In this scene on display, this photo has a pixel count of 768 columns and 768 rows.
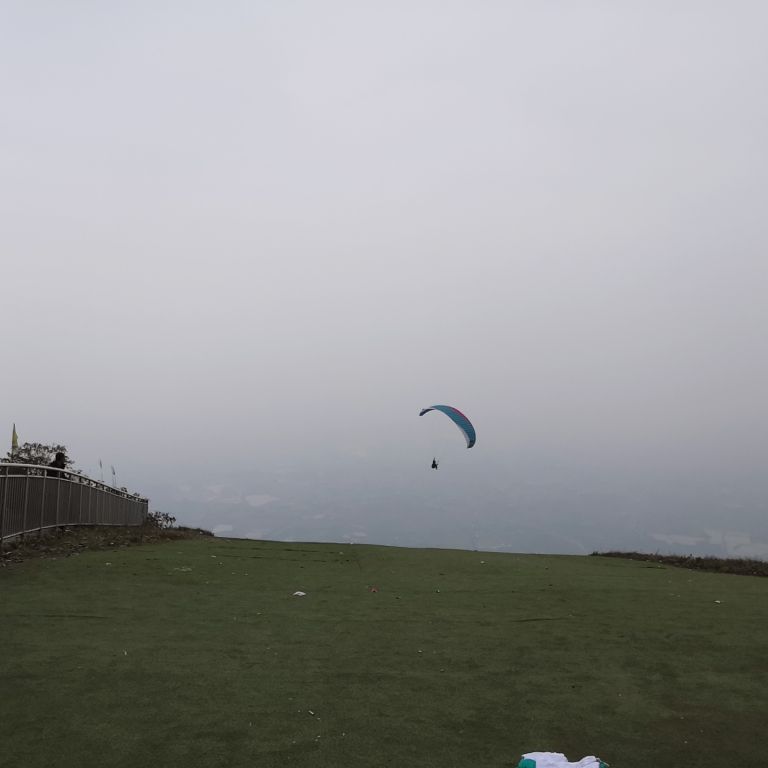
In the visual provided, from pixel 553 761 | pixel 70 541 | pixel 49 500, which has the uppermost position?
pixel 49 500

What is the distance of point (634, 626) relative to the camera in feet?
23.9

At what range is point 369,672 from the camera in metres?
5.52

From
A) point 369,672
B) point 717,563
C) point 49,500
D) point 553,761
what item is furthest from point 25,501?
point 717,563

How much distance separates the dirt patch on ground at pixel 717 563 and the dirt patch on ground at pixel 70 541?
39.8 ft

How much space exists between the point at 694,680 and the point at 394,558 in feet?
28.3

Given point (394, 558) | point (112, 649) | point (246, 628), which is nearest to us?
point (112, 649)

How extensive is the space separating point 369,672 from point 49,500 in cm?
1035

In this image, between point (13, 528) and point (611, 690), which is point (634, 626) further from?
point (13, 528)

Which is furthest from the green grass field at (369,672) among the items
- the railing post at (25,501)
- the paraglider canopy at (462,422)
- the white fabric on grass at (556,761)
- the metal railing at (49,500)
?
the paraglider canopy at (462,422)

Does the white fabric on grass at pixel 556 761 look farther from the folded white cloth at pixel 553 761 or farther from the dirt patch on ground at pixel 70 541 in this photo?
the dirt patch on ground at pixel 70 541

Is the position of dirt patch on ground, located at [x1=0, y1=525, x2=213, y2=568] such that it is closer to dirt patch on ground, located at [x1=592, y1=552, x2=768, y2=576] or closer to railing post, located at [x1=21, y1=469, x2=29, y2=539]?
railing post, located at [x1=21, y1=469, x2=29, y2=539]

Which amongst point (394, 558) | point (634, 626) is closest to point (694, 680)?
point (634, 626)

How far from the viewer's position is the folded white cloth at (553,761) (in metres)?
3.77

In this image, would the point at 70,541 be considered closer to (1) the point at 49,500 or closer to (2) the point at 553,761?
(1) the point at 49,500
